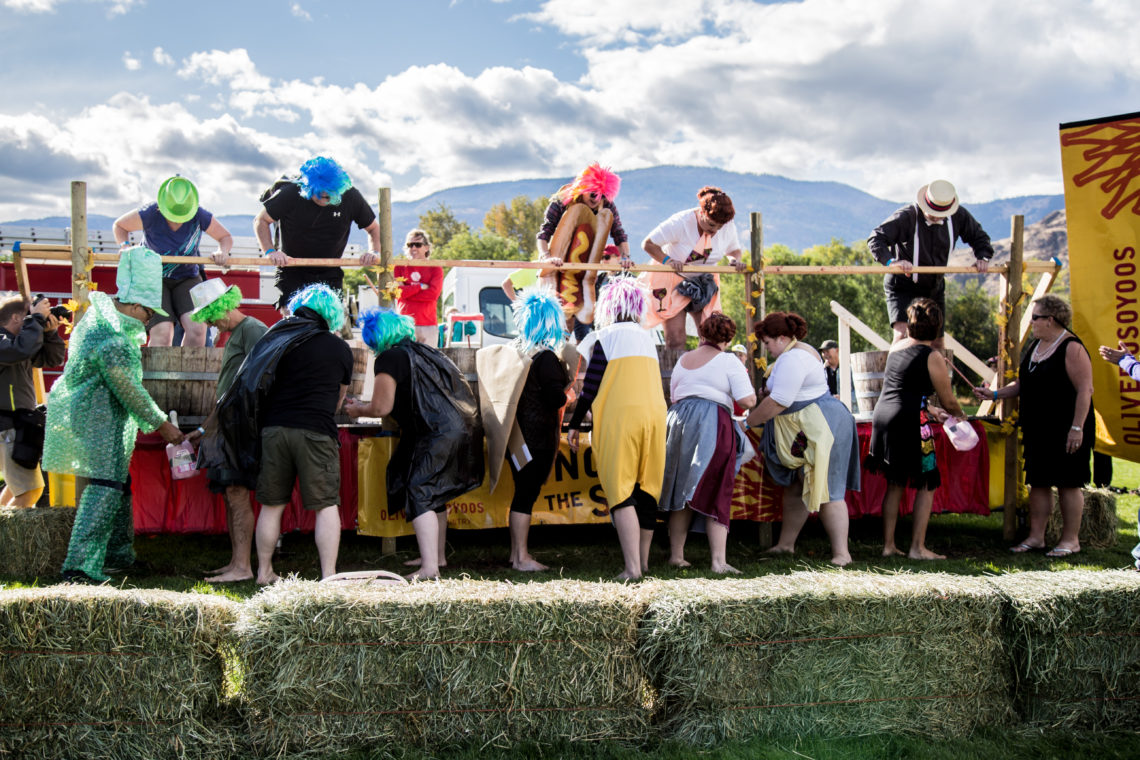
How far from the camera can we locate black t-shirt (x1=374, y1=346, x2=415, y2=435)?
5.66 meters

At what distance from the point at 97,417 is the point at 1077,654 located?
17.7 feet

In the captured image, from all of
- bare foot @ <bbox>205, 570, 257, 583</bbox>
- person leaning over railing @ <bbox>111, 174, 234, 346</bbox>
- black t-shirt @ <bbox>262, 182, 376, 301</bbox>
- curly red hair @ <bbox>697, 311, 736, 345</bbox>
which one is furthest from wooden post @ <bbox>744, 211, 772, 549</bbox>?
person leaning over railing @ <bbox>111, 174, 234, 346</bbox>

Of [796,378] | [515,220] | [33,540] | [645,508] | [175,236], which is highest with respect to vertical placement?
[515,220]

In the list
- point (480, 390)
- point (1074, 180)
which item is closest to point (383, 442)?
point (480, 390)

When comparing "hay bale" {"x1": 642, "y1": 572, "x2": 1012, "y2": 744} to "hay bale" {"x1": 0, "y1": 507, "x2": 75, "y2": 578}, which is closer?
"hay bale" {"x1": 642, "y1": 572, "x2": 1012, "y2": 744}

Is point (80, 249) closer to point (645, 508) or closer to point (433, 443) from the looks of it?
point (433, 443)

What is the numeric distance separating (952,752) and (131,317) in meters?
5.19

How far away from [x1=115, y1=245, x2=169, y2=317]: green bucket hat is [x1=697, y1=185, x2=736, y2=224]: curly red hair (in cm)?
426

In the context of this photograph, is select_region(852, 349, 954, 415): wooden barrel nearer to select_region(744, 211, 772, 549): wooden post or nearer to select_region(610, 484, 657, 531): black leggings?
select_region(744, 211, 772, 549): wooden post

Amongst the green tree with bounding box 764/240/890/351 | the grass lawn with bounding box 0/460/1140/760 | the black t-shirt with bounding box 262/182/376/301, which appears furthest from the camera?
the green tree with bounding box 764/240/890/351

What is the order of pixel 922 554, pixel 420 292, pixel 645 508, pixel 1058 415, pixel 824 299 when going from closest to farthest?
Result: 1. pixel 645 508
2. pixel 922 554
3. pixel 1058 415
4. pixel 420 292
5. pixel 824 299

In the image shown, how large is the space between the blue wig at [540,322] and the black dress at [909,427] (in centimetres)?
256

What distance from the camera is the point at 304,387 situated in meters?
5.31

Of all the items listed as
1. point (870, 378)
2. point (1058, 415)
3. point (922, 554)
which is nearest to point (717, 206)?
point (870, 378)
